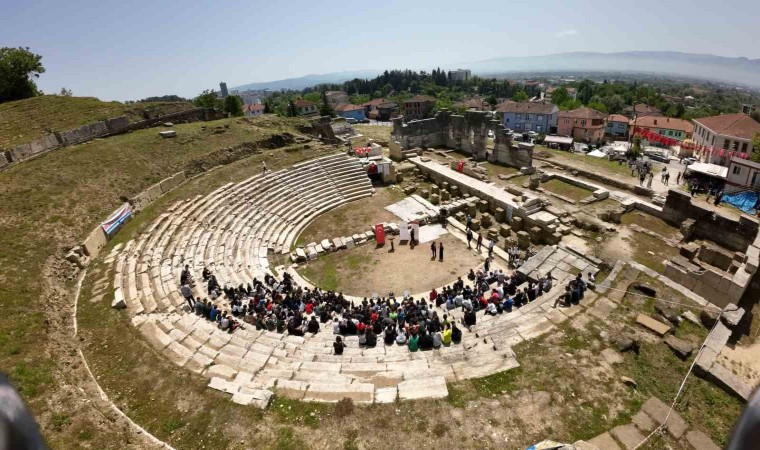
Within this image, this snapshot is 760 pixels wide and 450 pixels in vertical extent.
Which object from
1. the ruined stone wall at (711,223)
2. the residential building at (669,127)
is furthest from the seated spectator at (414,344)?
the residential building at (669,127)

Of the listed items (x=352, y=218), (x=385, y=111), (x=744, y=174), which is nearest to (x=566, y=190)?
(x=744, y=174)

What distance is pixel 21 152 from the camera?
2498 cm

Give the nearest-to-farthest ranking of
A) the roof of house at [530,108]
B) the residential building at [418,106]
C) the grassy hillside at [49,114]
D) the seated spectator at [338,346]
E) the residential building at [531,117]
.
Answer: the seated spectator at [338,346], the grassy hillside at [49,114], the residential building at [531,117], the roof of house at [530,108], the residential building at [418,106]

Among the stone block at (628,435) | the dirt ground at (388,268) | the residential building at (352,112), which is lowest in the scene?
the dirt ground at (388,268)

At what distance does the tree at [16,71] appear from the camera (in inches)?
1481

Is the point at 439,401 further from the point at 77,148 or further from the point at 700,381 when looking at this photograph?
the point at 77,148

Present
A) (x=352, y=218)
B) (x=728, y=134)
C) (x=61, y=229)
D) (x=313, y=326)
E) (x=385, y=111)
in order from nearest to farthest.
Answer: (x=313, y=326)
(x=61, y=229)
(x=352, y=218)
(x=728, y=134)
(x=385, y=111)

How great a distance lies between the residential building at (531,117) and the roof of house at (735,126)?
29970mm

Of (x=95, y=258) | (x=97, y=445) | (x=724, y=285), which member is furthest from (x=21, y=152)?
(x=724, y=285)

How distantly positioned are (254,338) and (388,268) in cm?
861

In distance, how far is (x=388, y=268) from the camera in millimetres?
20984

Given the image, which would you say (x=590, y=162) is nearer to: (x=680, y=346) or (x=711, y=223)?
(x=711, y=223)

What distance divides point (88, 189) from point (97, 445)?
63.5 feet

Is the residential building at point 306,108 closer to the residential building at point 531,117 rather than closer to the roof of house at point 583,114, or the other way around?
the residential building at point 531,117
